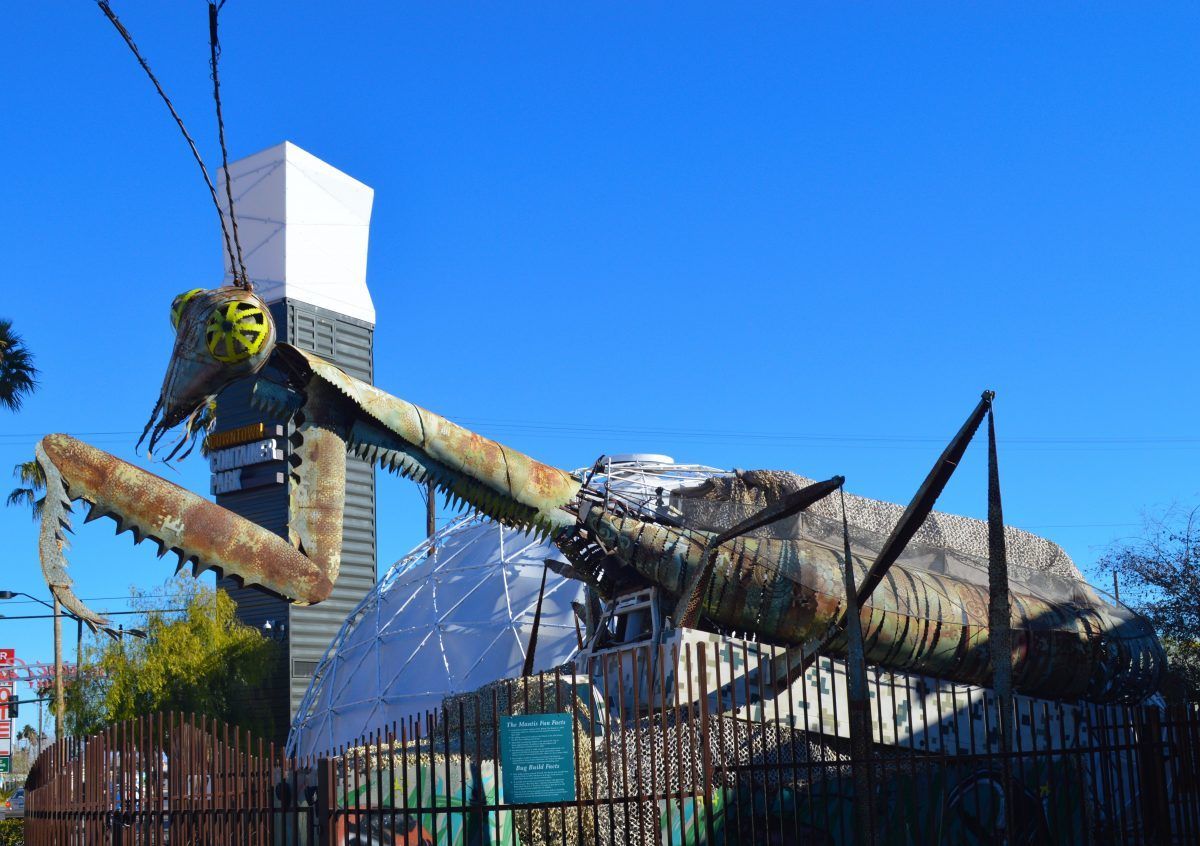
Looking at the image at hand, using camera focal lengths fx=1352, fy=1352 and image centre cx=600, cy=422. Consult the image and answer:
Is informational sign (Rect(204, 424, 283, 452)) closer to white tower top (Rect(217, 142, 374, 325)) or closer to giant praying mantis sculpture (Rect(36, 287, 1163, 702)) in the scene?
white tower top (Rect(217, 142, 374, 325))

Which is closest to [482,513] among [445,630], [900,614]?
[900,614]

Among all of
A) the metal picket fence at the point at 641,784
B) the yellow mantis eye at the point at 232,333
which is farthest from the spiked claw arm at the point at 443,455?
the metal picket fence at the point at 641,784

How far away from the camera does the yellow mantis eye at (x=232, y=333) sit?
1208 centimetres

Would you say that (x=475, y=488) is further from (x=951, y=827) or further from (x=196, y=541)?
(x=951, y=827)

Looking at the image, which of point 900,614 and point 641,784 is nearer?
point 641,784

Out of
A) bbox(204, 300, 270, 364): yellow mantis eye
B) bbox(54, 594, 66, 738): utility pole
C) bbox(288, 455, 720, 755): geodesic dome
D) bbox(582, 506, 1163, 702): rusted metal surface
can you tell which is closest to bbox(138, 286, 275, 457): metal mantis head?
bbox(204, 300, 270, 364): yellow mantis eye

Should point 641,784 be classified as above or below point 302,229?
below

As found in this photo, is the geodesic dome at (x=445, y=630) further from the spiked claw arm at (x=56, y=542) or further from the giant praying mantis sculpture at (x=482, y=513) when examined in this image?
the spiked claw arm at (x=56, y=542)

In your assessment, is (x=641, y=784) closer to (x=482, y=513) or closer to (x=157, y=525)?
(x=482, y=513)

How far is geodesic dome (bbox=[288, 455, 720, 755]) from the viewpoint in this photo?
1268 inches

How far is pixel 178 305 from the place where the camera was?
1261 cm

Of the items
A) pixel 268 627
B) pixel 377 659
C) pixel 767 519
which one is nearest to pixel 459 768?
pixel 767 519

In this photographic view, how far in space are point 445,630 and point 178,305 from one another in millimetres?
22022

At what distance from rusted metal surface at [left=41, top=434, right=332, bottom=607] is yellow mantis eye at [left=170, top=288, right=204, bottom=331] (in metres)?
1.61
